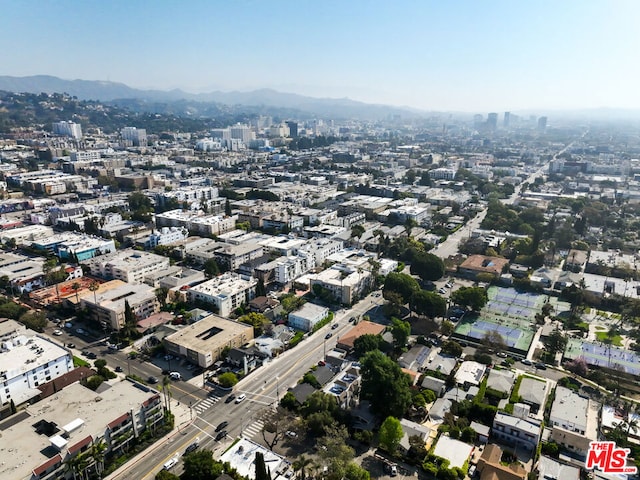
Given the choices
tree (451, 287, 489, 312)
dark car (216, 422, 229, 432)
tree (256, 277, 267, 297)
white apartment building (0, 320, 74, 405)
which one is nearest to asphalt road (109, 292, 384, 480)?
dark car (216, 422, 229, 432)

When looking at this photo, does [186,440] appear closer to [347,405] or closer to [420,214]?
[347,405]

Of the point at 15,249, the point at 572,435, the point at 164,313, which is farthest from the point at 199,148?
the point at 572,435

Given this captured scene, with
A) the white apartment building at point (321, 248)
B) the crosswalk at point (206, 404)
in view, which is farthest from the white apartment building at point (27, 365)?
the white apartment building at point (321, 248)

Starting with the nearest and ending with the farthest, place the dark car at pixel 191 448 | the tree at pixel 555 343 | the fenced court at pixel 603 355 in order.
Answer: the dark car at pixel 191 448 → the fenced court at pixel 603 355 → the tree at pixel 555 343

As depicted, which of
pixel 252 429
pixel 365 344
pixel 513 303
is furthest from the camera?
pixel 513 303

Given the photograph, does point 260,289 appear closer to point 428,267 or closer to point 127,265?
point 127,265

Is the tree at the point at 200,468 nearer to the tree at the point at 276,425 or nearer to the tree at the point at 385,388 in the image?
the tree at the point at 276,425

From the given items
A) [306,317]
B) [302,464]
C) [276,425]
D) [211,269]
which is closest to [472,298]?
[306,317]
